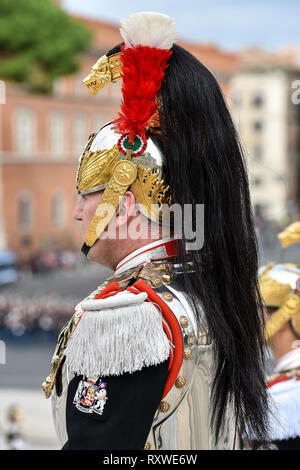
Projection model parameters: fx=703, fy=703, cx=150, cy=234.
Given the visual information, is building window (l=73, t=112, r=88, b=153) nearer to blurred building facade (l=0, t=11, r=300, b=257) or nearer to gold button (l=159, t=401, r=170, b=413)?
blurred building facade (l=0, t=11, r=300, b=257)

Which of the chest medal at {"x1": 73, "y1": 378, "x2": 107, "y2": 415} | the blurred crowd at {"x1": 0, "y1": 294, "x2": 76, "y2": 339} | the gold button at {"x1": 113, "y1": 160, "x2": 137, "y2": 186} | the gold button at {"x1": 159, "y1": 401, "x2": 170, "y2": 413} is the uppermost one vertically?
the gold button at {"x1": 113, "y1": 160, "x2": 137, "y2": 186}

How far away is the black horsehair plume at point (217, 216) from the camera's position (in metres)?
1.82

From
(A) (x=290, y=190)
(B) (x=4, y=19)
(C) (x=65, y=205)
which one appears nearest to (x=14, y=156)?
(C) (x=65, y=205)

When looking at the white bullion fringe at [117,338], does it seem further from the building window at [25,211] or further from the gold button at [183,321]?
the building window at [25,211]

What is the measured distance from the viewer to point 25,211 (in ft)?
119

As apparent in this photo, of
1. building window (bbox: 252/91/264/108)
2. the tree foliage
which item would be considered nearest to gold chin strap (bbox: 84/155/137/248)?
the tree foliage

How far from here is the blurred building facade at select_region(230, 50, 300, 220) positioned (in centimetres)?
4938

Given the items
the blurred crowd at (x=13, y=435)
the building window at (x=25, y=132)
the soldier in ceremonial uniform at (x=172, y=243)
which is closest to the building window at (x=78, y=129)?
the building window at (x=25, y=132)

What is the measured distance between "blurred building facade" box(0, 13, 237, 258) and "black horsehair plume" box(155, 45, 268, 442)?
106 feet

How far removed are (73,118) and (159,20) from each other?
36732mm

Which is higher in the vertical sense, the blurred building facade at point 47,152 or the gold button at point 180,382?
the blurred building facade at point 47,152

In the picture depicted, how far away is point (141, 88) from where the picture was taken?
1802 mm

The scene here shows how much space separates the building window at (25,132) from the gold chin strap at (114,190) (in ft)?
112

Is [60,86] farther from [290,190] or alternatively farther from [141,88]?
[141,88]
